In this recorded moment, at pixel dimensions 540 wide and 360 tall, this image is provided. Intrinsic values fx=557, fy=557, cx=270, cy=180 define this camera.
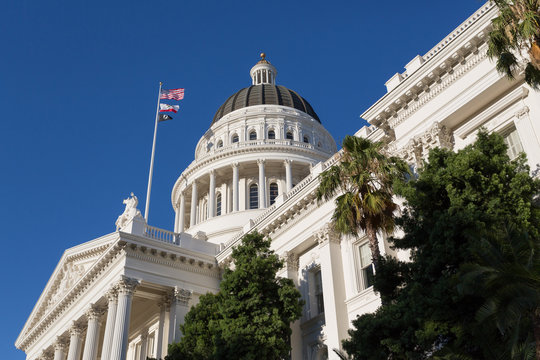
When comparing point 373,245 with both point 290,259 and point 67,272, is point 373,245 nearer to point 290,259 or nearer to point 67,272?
point 290,259

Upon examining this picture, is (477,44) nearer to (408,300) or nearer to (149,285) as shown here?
(408,300)

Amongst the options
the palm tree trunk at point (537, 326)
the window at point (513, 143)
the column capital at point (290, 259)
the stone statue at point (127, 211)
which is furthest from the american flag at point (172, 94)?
the palm tree trunk at point (537, 326)

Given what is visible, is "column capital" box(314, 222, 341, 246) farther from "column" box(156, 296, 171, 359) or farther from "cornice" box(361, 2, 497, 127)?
"column" box(156, 296, 171, 359)

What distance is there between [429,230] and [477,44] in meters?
8.40

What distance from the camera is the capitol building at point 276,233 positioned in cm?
2014

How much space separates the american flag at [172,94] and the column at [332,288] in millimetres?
22488

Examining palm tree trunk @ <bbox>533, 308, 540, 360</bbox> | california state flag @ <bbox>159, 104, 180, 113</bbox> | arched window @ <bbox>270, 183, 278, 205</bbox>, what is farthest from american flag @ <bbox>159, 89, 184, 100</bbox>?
palm tree trunk @ <bbox>533, 308, 540, 360</bbox>

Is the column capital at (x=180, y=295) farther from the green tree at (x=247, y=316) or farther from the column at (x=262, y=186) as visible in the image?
the column at (x=262, y=186)

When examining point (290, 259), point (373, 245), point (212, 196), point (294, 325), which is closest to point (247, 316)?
point (294, 325)

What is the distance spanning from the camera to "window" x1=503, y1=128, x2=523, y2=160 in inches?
748

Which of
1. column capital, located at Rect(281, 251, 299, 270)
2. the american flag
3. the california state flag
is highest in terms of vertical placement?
the american flag

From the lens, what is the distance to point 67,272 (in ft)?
124

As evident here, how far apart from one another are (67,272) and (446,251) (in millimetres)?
30207

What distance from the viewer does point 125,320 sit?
92.1 ft
